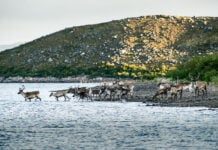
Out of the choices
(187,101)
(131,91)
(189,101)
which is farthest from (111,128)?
(131,91)

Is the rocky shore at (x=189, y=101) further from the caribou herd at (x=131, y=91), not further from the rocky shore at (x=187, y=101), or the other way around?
the caribou herd at (x=131, y=91)

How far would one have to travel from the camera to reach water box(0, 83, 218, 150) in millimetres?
31734

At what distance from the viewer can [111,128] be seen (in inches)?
1533

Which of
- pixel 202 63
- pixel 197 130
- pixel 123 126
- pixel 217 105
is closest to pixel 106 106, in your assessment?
pixel 217 105

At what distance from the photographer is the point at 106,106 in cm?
5744

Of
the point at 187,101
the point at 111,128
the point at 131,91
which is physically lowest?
the point at 111,128

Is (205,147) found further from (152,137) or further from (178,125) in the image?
(178,125)

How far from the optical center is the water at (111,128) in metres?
31.7

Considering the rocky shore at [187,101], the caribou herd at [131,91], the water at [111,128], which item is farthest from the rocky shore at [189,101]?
the water at [111,128]

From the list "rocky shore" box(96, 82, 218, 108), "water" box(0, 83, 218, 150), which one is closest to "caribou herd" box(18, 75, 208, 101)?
"rocky shore" box(96, 82, 218, 108)

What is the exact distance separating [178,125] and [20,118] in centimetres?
1314

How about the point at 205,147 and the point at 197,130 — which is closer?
the point at 205,147

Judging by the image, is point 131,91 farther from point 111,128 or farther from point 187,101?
point 111,128

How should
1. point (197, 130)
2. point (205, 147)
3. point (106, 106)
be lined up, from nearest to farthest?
point (205, 147)
point (197, 130)
point (106, 106)
